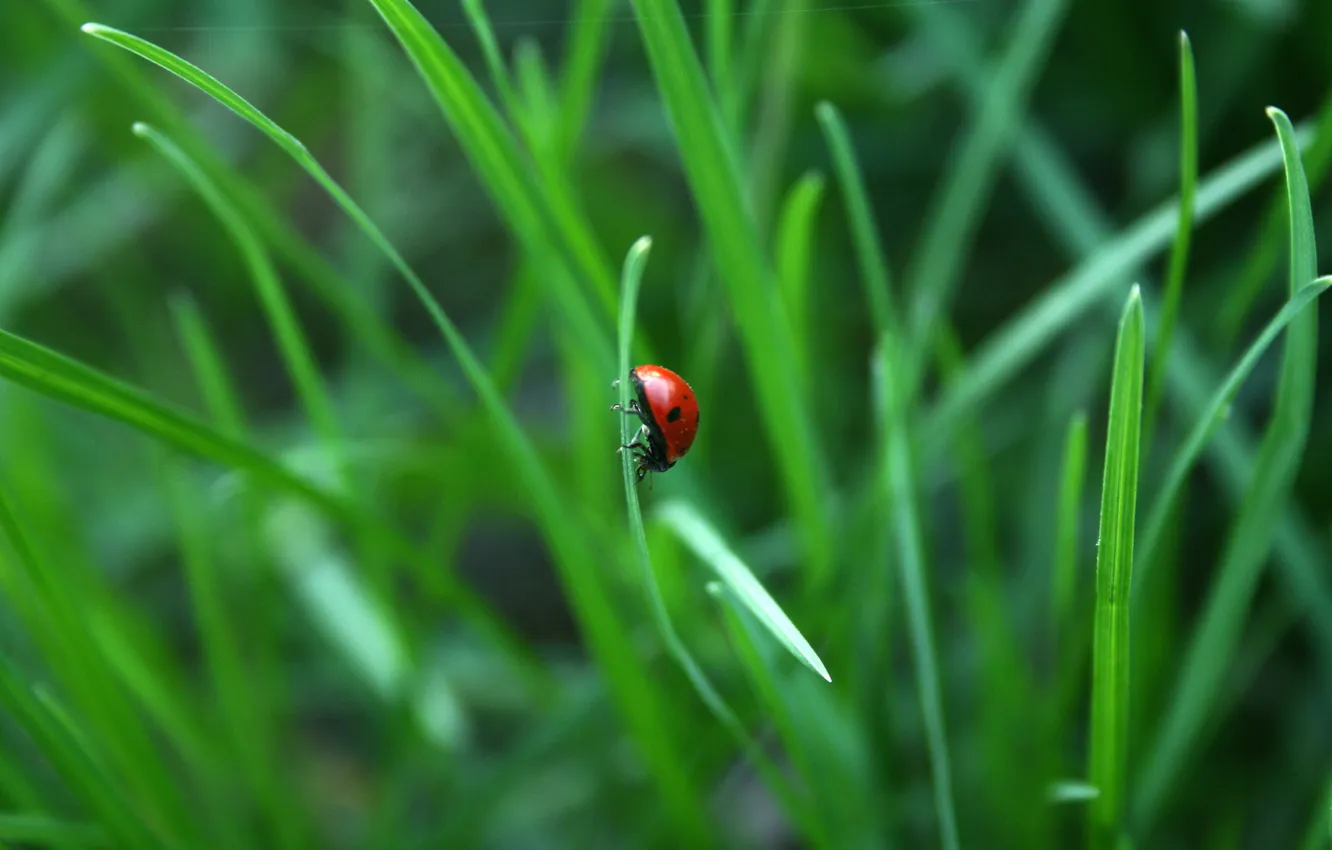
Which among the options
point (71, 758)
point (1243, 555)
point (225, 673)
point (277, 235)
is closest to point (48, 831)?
point (71, 758)

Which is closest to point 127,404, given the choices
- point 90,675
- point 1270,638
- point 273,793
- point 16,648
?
point 90,675

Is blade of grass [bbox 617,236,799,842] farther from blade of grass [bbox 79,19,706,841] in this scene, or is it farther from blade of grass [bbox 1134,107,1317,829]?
blade of grass [bbox 1134,107,1317,829]

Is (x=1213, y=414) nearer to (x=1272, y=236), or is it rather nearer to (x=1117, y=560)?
(x=1117, y=560)

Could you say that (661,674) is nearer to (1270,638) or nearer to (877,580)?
A: (877,580)

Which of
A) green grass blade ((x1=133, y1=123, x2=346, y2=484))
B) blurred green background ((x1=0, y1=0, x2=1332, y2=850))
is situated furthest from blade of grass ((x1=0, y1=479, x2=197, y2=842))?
green grass blade ((x1=133, y1=123, x2=346, y2=484))

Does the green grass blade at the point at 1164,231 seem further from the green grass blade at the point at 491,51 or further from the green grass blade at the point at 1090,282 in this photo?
the green grass blade at the point at 491,51

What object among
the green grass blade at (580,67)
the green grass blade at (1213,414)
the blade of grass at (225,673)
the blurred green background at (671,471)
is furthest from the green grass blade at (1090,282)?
the blade of grass at (225,673)
